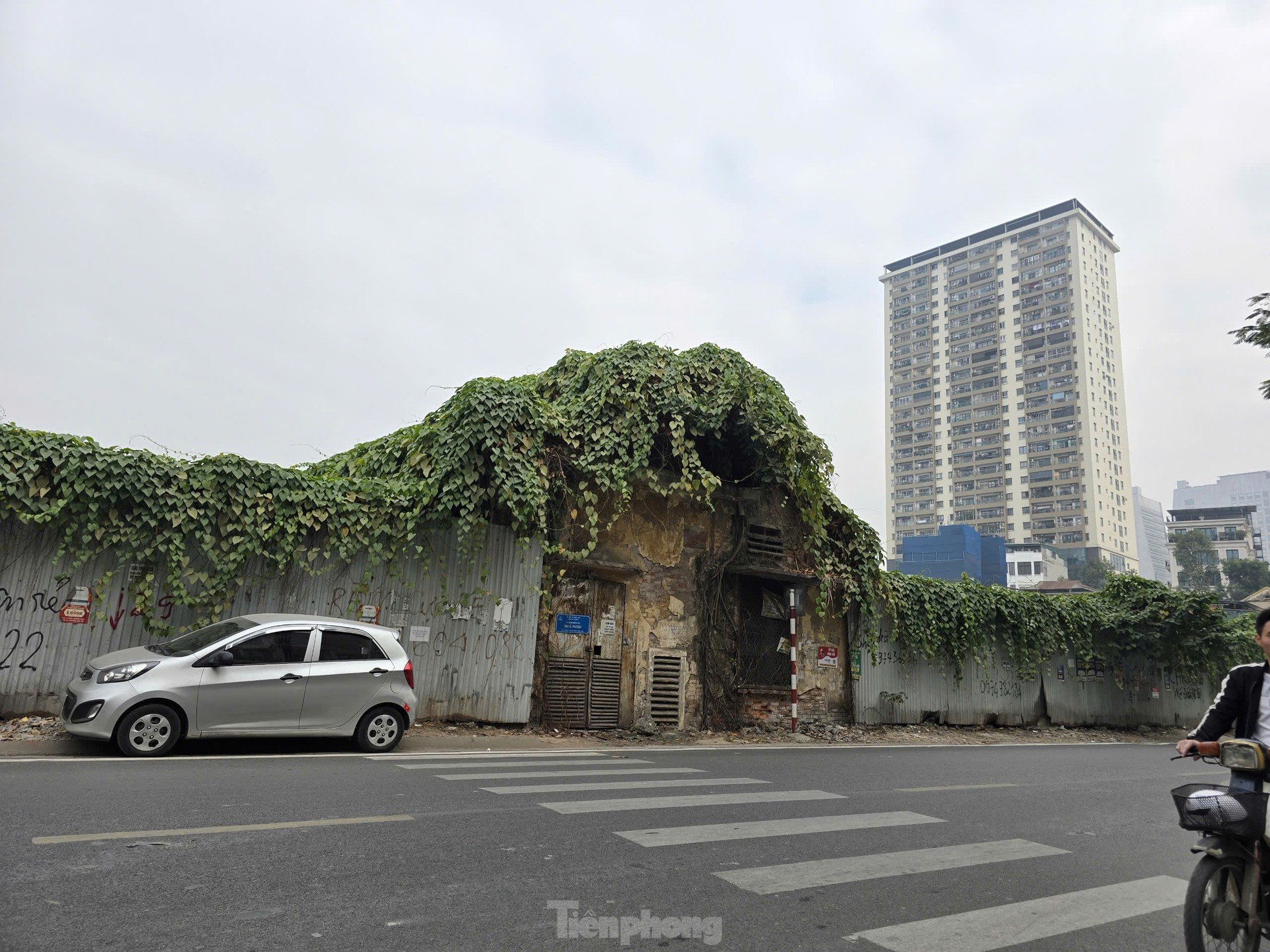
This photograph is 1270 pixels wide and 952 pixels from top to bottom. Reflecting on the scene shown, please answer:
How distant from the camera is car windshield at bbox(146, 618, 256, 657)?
8.77 metres

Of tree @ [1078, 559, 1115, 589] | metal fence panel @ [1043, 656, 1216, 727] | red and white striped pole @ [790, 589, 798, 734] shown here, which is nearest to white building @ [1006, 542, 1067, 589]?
tree @ [1078, 559, 1115, 589]

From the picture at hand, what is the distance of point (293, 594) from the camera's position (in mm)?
11430

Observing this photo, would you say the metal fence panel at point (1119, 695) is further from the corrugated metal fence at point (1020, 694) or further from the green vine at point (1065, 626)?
the green vine at point (1065, 626)

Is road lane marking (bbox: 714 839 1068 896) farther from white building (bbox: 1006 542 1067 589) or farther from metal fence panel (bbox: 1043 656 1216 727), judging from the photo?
white building (bbox: 1006 542 1067 589)

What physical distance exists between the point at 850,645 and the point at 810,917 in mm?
13625

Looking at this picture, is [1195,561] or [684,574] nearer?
[684,574]

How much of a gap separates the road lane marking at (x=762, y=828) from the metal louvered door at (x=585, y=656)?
7671 mm

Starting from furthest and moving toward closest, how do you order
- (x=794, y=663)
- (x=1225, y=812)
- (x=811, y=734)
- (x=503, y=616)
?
(x=811, y=734), (x=794, y=663), (x=503, y=616), (x=1225, y=812)

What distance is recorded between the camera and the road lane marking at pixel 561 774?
766 cm

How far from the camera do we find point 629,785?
25.0ft

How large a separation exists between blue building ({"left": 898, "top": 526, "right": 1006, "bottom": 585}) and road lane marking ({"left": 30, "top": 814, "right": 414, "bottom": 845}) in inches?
3363

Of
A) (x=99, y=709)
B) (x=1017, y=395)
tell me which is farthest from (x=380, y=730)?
(x=1017, y=395)

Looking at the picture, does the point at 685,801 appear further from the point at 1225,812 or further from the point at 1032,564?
the point at 1032,564

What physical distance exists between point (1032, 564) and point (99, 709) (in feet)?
353
